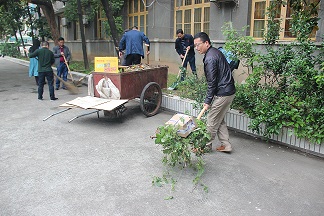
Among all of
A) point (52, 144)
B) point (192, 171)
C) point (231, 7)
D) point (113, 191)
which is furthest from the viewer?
point (231, 7)

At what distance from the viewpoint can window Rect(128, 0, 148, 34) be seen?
51.0 feet

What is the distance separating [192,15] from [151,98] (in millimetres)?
6955

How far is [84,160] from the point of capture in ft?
14.6

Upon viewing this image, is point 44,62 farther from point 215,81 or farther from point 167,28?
point 167,28

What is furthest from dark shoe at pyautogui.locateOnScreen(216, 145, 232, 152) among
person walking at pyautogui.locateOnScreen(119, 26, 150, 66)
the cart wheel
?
person walking at pyautogui.locateOnScreen(119, 26, 150, 66)

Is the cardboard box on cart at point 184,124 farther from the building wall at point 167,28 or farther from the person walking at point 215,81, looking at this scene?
the building wall at point 167,28

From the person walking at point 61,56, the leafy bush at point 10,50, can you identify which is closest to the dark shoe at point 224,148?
the person walking at point 61,56

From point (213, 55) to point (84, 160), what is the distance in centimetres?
233

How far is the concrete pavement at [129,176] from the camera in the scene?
3271 mm

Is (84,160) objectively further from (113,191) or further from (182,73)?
(182,73)

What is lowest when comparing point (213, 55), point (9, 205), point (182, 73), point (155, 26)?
point (9, 205)

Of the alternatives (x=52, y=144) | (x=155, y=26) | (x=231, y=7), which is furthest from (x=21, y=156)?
(x=155, y=26)

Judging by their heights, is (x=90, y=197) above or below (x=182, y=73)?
below

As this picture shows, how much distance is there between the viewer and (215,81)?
4297 mm
